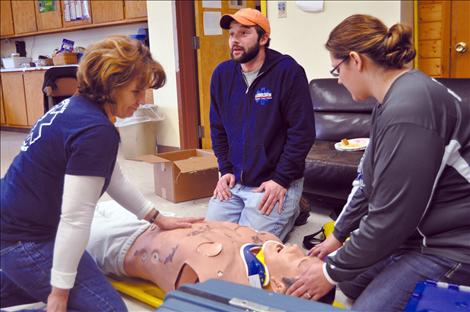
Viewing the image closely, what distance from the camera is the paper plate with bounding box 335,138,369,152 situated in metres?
3.04

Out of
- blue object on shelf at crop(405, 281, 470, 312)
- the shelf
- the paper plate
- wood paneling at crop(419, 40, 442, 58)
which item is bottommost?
the paper plate

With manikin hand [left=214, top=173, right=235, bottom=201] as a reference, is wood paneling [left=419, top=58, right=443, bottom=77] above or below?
above

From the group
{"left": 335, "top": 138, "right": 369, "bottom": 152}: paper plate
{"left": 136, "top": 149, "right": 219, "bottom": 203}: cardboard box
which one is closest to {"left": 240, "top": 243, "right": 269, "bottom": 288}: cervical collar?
{"left": 335, "top": 138, "right": 369, "bottom": 152}: paper plate

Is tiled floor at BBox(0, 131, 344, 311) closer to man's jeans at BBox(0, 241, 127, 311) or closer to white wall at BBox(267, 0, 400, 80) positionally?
man's jeans at BBox(0, 241, 127, 311)

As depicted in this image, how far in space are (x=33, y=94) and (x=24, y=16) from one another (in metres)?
1.33

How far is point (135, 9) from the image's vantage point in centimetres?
566

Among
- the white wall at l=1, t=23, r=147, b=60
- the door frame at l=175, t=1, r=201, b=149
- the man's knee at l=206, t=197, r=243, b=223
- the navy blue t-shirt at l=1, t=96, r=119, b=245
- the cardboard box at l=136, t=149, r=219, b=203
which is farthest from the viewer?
the white wall at l=1, t=23, r=147, b=60

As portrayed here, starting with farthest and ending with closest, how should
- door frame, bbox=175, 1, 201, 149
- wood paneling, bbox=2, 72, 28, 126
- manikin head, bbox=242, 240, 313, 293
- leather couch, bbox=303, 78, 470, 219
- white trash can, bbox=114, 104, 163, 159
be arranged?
wood paneling, bbox=2, 72, 28, 126 < white trash can, bbox=114, 104, 163, 159 < door frame, bbox=175, 1, 201, 149 < leather couch, bbox=303, 78, 470, 219 < manikin head, bbox=242, 240, 313, 293

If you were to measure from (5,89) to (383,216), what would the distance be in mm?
7357

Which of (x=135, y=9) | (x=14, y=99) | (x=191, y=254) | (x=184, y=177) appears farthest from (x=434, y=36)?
(x=14, y=99)

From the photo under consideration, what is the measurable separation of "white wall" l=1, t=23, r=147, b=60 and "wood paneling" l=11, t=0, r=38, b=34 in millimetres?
269

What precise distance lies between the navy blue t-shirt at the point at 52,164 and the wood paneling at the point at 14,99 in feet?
20.5

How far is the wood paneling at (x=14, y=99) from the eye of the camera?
286 inches

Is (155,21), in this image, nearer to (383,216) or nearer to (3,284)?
(3,284)
